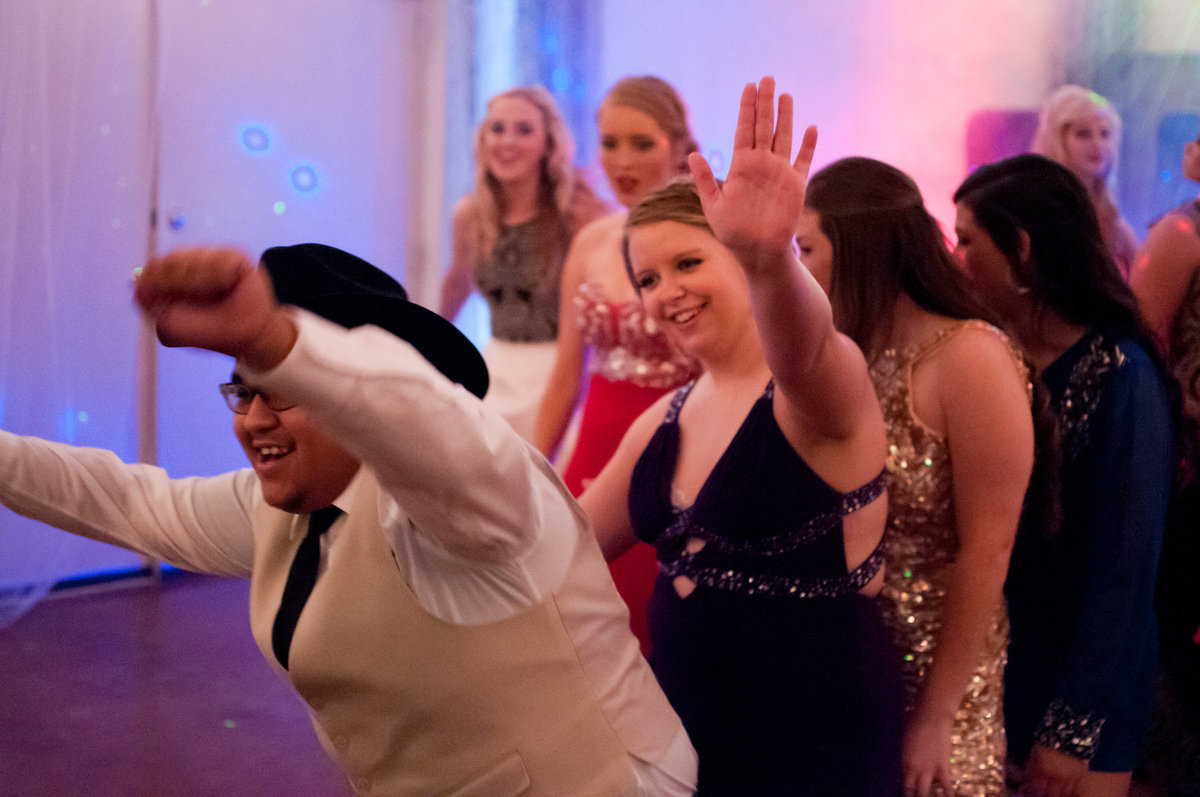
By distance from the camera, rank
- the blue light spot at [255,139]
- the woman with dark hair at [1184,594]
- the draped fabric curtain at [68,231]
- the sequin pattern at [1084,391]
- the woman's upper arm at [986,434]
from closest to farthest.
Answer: the woman's upper arm at [986,434], the sequin pattern at [1084,391], the woman with dark hair at [1184,594], the draped fabric curtain at [68,231], the blue light spot at [255,139]

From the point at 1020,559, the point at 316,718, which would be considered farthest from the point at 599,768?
the point at 1020,559

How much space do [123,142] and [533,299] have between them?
2.15m

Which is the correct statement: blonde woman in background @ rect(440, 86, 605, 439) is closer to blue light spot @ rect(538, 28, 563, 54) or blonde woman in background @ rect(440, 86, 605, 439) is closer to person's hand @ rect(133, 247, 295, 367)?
blue light spot @ rect(538, 28, 563, 54)

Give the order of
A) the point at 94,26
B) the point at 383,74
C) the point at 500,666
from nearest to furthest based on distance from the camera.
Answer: the point at 500,666
the point at 94,26
the point at 383,74

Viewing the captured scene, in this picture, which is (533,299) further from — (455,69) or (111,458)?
(455,69)

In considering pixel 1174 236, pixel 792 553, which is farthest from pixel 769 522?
pixel 1174 236

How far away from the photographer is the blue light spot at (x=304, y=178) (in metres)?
5.05

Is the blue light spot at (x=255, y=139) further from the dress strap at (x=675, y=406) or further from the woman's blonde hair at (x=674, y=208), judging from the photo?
the dress strap at (x=675, y=406)

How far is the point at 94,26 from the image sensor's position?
13.7 feet

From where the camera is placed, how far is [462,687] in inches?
37.5

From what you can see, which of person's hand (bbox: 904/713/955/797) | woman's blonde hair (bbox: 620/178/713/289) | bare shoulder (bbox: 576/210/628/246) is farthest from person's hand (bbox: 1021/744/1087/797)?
bare shoulder (bbox: 576/210/628/246)

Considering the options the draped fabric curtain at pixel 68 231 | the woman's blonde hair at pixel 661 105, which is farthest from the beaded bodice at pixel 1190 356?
the draped fabric curtain at pixel 68 231

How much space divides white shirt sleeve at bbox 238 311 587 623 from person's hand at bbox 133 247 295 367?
0.12 ft

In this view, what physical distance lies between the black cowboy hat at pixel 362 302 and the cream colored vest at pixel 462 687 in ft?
0.51
